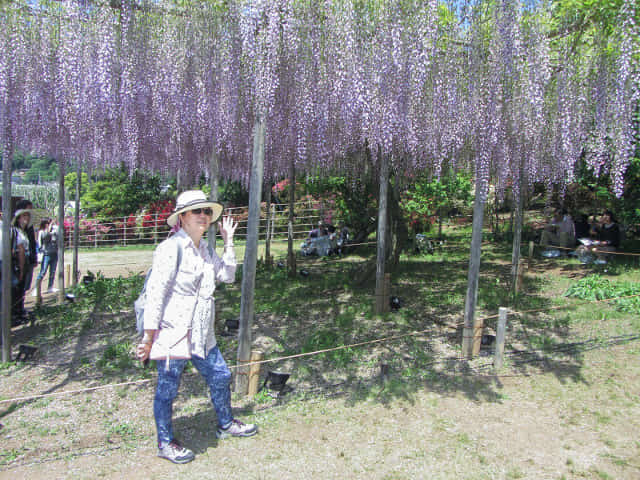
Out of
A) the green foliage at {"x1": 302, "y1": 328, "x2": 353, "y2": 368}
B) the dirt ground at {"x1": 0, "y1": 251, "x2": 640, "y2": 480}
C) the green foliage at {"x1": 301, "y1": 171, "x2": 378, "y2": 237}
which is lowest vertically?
the dirt ground at {"x1": 0, "y1": 251, "x2": 640, "y2": 480}

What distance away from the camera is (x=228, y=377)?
309 centimetres

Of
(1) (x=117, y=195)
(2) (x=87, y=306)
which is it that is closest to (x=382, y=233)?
(2) (x=87, y=306)

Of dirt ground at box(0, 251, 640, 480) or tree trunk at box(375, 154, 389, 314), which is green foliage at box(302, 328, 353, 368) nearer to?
dirt ground at box(0, 251, 640, 480)

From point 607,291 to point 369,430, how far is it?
17.9 ft

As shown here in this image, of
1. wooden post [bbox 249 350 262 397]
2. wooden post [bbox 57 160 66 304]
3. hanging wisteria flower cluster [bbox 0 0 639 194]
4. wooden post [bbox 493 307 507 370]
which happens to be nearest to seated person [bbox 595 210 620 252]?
hanging wisteria flower cluster [bbox 0 0 639 194]

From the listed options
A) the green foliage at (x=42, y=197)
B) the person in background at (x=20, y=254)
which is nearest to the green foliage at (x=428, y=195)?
the person in background at (x=20, y=254)

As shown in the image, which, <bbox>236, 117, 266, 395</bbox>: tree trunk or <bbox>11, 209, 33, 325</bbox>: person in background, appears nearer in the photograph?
<bbox>236, 117, 266, 395</bbox>: tree trunk

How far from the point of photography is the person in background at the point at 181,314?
278 centimetres

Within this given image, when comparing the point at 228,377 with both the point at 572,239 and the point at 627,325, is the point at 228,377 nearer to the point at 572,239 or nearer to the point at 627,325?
the point at 627,325

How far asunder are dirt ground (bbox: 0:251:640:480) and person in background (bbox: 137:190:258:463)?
387 millimetres

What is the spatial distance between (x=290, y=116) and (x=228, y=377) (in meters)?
3.45

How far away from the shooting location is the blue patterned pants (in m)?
2.85

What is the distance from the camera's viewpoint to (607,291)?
22.9ft

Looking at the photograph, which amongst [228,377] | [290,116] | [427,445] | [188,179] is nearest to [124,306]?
[188,179]
